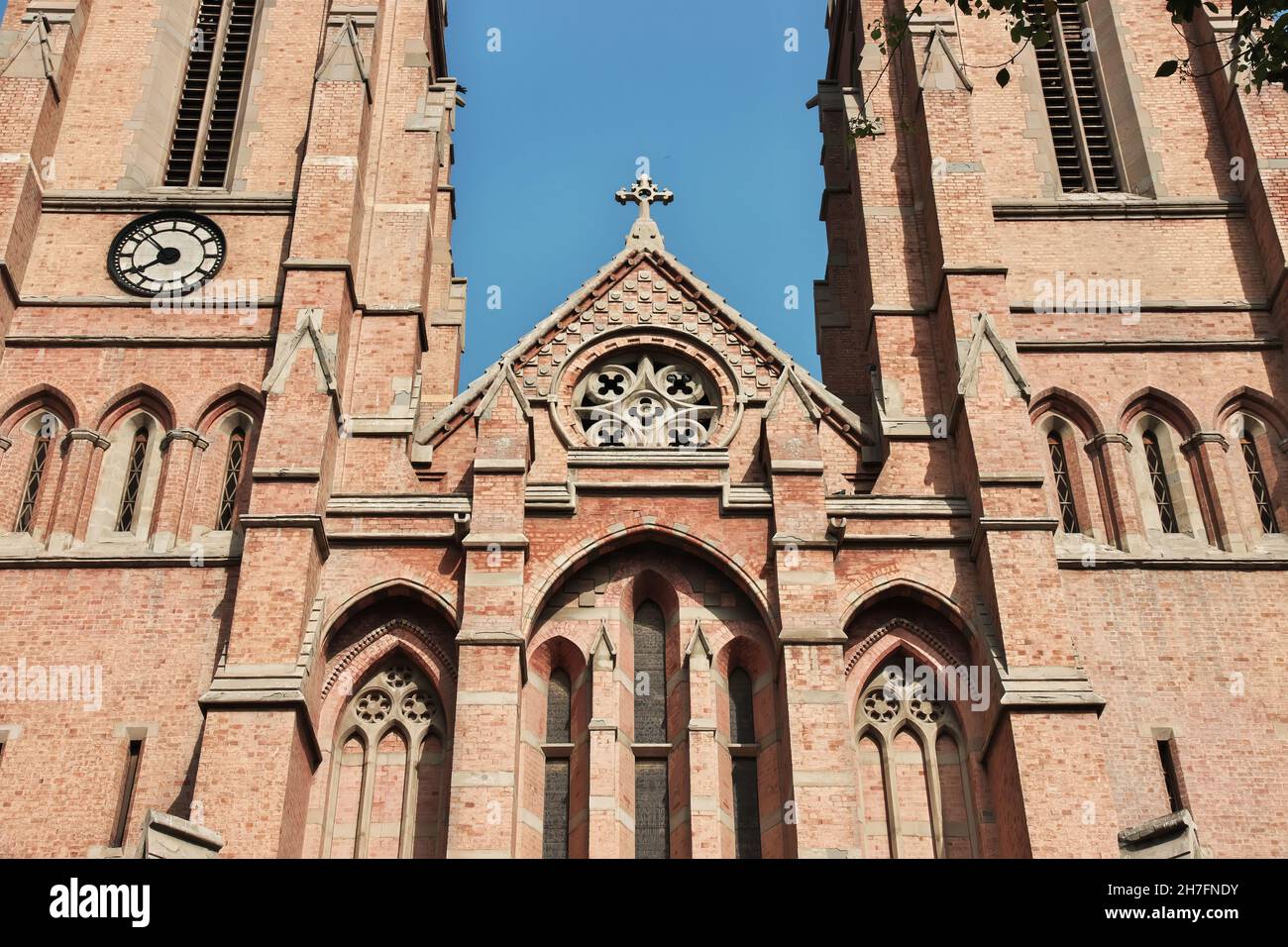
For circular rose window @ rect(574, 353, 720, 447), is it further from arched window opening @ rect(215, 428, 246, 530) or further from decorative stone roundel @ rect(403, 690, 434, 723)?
arched window opening @ rect(215, 428, 246, 530)

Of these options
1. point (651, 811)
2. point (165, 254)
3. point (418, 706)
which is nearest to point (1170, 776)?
point (651, 811)

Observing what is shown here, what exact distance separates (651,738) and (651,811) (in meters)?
0.95

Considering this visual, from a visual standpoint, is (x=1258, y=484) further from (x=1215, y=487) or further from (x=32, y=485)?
(x=32, y=485)

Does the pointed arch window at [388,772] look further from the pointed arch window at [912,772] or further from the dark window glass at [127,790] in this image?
the pointed arch window at [912,772]

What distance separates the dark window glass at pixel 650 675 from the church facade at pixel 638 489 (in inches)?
1.8

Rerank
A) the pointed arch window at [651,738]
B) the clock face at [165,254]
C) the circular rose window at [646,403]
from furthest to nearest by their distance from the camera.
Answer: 1. the clock face at [165,254]
2. the circular rose window at [646,403]
3. the pointed arch window at [651,738]

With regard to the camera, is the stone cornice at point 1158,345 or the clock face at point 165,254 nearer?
the stone cornice at point 1158,345

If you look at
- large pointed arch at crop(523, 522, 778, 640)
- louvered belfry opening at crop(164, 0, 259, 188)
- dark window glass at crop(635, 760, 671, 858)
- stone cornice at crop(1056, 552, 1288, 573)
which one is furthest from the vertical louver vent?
stone cornice at crop(1056, 552, 1288, 573)

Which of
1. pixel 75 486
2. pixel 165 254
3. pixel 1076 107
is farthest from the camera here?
pixel 1076 107

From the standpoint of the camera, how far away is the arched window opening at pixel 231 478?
73.9ft

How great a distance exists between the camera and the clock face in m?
24.8

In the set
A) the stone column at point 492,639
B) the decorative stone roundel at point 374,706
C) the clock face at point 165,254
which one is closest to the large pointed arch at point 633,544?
the stone column at point 492,639

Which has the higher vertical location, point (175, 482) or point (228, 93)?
point (228, 93)

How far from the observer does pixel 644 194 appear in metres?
26.2
